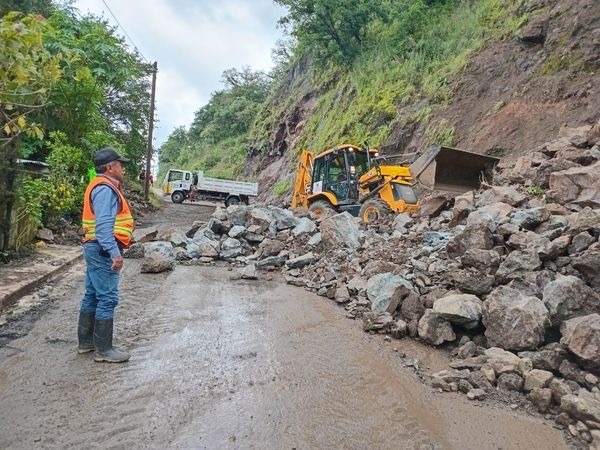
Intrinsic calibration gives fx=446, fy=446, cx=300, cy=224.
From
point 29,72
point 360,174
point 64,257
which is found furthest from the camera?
point 360,174

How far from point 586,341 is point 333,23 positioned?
2005 cm

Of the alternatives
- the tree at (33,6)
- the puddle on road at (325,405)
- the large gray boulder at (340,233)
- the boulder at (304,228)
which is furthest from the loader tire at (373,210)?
the tree at (33,6)

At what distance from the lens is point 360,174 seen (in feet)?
40.5

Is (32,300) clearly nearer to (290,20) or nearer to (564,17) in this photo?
(564,17)

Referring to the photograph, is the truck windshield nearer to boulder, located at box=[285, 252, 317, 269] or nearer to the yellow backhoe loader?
the yellow backhoe loader

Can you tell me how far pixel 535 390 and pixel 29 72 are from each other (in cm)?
419

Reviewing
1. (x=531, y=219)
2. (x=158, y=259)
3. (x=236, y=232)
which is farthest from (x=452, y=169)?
(x=158, y=259)

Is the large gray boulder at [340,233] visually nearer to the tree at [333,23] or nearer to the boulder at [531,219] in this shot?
the boulder at [531,219]

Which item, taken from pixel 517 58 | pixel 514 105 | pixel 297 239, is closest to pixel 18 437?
pixel 297 239

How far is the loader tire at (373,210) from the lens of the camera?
1062 cm

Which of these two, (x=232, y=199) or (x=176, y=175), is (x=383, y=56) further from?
(x=176, y=175)

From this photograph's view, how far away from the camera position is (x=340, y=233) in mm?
8164

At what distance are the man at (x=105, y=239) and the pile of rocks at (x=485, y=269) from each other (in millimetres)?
2607

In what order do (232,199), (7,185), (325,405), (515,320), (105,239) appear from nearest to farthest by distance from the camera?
1. (325,405)
2. (105,239)
3. (515,320)
4. (7,185)
5. (232,199)
